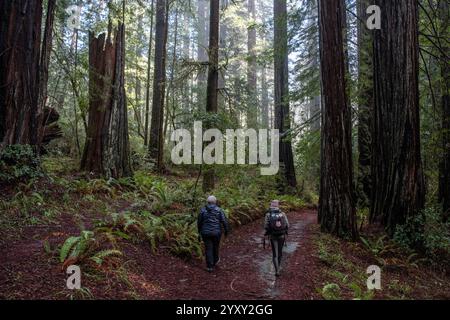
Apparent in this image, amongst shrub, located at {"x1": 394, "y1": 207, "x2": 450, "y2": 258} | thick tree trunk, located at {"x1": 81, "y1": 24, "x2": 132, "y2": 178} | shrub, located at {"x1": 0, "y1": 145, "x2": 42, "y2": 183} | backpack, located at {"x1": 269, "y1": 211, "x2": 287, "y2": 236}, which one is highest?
thick tree trunk, located at {"x1": 81, "y1": 24, "x2": 132, "y2": 178}

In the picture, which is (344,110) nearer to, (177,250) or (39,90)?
(177,250)

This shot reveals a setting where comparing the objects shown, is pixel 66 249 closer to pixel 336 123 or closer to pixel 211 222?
pixel 211 222

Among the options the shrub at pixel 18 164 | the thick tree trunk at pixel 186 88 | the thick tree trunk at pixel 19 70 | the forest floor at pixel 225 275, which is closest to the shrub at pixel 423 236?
the forest floor at pixel 225 275

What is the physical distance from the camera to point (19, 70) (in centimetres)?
958

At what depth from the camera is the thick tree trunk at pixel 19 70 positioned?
939cm

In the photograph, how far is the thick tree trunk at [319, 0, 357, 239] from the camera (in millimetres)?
9984

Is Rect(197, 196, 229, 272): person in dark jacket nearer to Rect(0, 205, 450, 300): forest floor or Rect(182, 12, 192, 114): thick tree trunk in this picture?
Rect(0, 205, 450, 300): forest floor

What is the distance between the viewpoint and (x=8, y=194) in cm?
861

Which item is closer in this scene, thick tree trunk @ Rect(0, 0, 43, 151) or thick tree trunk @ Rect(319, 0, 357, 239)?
thick tree trunk @ Rect(0, 0, 43, 151)

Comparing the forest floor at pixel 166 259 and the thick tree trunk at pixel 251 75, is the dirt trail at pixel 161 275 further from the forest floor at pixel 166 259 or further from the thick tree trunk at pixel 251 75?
the thick tree trunk at pixel 251 75

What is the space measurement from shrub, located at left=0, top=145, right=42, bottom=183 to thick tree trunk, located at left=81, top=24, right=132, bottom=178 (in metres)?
2.05

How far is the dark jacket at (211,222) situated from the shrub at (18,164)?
4568 millimetres

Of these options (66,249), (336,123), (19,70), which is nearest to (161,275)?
(66,249)

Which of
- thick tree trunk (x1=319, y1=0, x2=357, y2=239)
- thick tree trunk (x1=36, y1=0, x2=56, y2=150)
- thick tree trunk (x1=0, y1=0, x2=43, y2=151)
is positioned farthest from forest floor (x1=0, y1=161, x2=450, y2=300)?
thick tree trunk (x1=36, y1=0, x2=56, y2=150)
